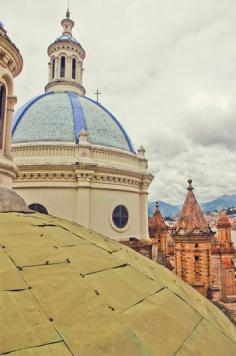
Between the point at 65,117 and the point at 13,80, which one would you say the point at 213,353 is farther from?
the point at 65,117

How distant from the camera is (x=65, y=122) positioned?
23.3 meters

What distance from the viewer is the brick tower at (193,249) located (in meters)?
17.0

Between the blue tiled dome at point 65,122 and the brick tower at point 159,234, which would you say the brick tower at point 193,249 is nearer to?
the blue tiled dome at point 65,122

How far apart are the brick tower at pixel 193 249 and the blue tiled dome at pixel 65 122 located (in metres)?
8.69

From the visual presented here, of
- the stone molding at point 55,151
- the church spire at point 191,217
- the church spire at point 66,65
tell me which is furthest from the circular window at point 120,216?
the church spire at point 66,65

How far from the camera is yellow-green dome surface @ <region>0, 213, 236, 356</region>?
2.95m

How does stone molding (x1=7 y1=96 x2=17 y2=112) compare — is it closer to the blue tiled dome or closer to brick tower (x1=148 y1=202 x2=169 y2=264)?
the blue tiled dome

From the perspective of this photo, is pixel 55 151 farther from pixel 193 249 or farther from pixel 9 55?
pixel 9 55

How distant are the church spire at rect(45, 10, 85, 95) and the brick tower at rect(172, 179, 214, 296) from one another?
58.2 feet

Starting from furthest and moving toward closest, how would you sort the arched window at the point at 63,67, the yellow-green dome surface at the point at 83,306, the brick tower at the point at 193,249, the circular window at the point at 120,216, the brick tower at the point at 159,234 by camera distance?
the arched window at the point at 63,67 → the brick tower at the point at 159,234 → the circular window at the point at 120,216 → the brick tower at the point at 193,249 → the yellow-green dome surface at the point at 83,306

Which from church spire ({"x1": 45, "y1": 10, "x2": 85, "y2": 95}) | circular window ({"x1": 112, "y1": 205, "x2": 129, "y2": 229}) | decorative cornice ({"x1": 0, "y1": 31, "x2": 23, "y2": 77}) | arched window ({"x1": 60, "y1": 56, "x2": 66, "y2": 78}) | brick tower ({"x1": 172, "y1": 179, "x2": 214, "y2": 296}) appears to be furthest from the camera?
arched window ({"x1": 60, "y1": 56, "x2": 66, "y2": 78})

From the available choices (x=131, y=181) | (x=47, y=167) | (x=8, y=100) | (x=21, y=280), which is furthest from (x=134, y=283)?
(x=131, y=181)

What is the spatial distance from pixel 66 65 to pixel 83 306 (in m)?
29.0

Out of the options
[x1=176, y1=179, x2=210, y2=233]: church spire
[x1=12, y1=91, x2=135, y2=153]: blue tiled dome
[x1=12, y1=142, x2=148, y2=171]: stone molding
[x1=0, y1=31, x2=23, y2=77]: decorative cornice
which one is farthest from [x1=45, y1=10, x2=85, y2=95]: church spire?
[x1=0, y1=31, x2=23, y2=77]: decorative cornice
